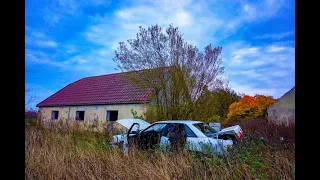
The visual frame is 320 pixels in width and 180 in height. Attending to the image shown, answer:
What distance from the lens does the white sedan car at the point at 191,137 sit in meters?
3.29

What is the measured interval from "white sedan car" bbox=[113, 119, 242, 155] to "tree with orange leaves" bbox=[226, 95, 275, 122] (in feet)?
5.02

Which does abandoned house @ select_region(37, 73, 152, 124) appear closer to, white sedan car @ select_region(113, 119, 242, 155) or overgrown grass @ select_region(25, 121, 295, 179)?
white sedan car @ select_region(113, 119, 242, 155)

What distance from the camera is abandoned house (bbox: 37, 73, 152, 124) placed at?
18.2 ft

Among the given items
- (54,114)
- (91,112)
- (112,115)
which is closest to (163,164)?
(112,115)

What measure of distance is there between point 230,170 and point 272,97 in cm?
500

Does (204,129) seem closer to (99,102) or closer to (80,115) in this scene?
(99,102)

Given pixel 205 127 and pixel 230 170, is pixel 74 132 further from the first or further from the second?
pixel 230 170

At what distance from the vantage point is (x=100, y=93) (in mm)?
6180

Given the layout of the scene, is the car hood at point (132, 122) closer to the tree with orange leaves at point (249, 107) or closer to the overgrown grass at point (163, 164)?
the overgrown grass at point (163, 164)

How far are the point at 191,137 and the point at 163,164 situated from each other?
Result: 1068mm
